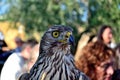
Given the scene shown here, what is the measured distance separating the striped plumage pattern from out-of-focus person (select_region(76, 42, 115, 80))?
184cm

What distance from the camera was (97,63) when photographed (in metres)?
6.09

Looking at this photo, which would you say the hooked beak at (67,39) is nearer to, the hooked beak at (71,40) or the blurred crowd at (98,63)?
the hooked beak at (71,40)

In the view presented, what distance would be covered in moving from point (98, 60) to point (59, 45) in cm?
199

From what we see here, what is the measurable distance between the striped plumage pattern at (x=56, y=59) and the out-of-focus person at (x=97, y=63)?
6.02 feet

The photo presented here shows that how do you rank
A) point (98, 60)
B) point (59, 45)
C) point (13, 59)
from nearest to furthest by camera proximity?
point (59, 45), point (98, 60), point (13, 59)

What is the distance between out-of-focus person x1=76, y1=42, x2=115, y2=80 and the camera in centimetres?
605

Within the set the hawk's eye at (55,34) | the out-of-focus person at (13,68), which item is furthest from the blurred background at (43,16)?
the hawk's eye at (55,34)

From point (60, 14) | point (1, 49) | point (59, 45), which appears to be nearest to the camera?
point (59, 45)

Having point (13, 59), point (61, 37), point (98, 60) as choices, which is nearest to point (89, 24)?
point (13, 59)

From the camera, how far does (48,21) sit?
17.7 metres

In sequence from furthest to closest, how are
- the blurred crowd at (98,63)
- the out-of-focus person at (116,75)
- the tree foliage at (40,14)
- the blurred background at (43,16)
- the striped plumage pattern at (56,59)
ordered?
1. the tree foliage at (40,14)
2. the blurred background at (43,16)
3. the blurred crowd at (98,63)
4. the out-of-focus person at (116,75)
5. the striped plumage pattern at (56,59)

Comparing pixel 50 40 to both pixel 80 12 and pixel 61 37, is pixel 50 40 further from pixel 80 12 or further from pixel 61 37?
pixel 80 12

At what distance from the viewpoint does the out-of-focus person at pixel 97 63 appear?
6.05 metres

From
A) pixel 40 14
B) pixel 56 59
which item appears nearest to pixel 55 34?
pixel 56 59
